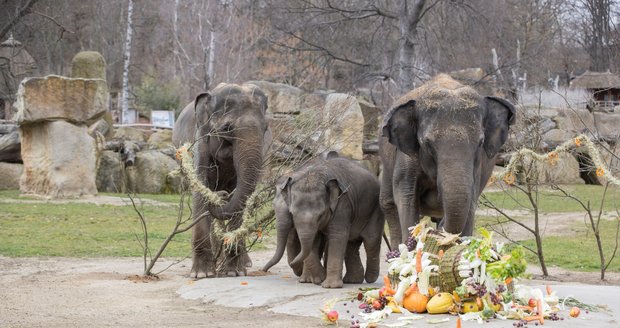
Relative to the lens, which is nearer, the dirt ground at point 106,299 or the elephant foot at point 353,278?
the dirt ground at point 106,299

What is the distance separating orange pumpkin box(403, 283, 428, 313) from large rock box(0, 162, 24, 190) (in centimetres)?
2072

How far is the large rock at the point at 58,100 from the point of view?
959 inches

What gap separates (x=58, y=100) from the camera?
24641mm

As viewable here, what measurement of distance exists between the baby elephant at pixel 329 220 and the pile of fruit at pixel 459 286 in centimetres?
163

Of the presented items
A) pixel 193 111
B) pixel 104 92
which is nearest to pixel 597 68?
pixel 104 92

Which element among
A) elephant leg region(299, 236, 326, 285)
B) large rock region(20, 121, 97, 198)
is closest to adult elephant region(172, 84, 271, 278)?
elephant leg region(299, 236, 326, 285)

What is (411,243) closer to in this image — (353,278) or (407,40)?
(353,278)

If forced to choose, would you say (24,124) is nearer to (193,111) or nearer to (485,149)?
(193,111)

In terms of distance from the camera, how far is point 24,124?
24656mm

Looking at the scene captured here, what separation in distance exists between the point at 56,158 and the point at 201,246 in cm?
1312

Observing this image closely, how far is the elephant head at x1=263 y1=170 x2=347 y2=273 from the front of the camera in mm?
10789

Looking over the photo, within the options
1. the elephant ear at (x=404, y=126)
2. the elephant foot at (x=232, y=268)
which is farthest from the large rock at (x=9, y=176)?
the elephant ear at (x=404, y=126)

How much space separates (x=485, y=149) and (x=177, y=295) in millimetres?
3666

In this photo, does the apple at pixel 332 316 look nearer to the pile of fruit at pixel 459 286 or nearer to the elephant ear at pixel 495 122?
the pile of fruit at pixel 459 286
